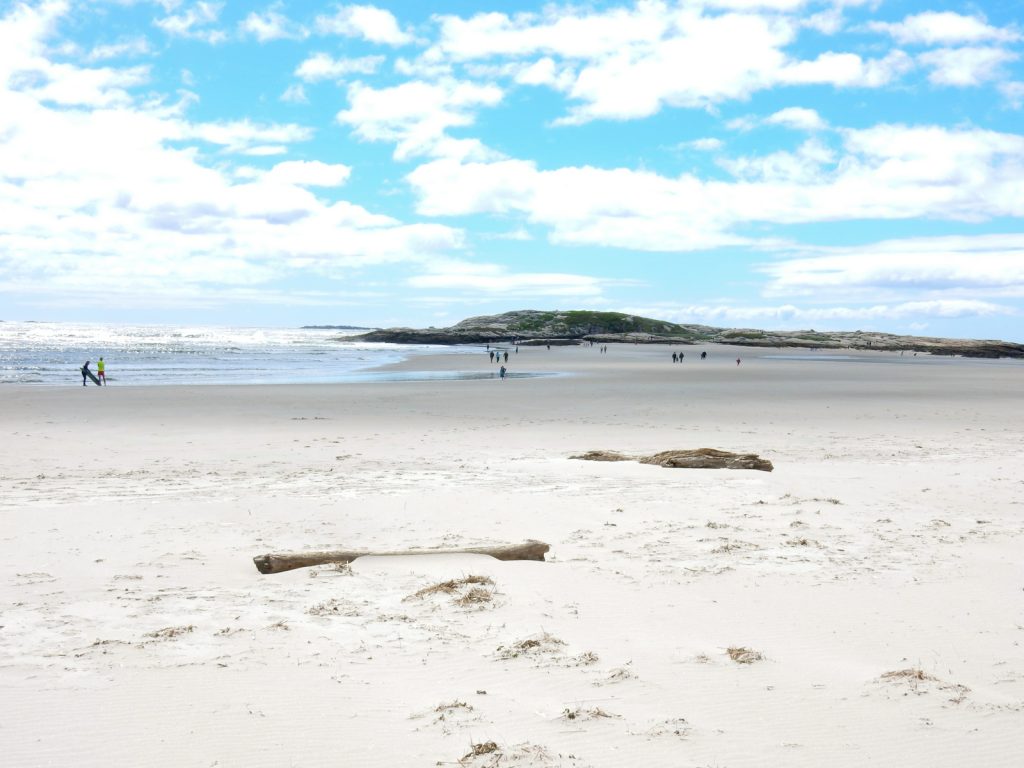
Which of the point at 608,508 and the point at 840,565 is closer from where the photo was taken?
the point at 840,565

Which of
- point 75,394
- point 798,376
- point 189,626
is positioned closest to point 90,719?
point 189,626

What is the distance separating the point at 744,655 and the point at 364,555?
172 inches

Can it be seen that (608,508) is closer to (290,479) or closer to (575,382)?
(290,479)

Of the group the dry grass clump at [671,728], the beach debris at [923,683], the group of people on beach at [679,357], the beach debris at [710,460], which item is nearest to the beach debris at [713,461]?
the beach debris at [710,460]

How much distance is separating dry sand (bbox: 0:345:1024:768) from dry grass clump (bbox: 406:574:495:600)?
8 centimetres

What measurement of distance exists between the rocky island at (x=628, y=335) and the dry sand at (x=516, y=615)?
11583cm

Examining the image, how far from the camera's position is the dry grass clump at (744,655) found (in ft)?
19.7

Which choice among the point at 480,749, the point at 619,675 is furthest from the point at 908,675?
the point at 480,749

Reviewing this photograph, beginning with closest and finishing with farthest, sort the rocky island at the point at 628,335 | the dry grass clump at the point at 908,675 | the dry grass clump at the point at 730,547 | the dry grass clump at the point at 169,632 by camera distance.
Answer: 1. the dry grass clump at the point at 908,675
2. the dry grass clump at the point at 169,632
3. the dry grass clump at the point at 730,547
4. the rocky island at the point at 628,335

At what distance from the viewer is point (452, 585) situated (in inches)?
302

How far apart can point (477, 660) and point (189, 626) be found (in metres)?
2.50

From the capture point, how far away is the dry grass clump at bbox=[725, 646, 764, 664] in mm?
6000

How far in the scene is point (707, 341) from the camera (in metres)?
156

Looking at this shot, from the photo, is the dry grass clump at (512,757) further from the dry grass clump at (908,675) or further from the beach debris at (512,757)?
the dry grass clump at (908,675)
